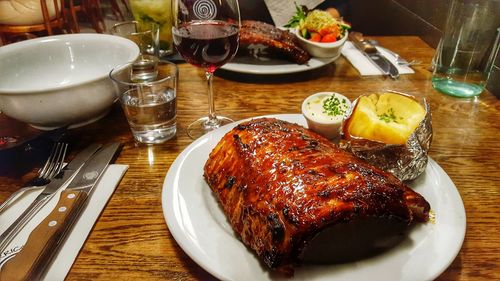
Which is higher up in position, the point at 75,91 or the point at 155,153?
the point at 75,91

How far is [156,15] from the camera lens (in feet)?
7.11

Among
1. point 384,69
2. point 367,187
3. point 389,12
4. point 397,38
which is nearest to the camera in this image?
point 367,187

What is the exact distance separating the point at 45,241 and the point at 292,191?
0.63 meters

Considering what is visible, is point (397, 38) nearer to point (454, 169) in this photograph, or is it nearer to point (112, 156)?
point (454, 169)

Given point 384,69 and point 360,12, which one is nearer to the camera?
point 384,69

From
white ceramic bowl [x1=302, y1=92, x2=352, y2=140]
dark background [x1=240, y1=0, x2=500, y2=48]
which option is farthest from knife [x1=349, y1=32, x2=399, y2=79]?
white ceramic bowl [x1=302, y1=92, x2=352, y2=140]

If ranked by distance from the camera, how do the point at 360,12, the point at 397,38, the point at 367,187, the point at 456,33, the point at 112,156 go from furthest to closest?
the point at 360,12 → the point at 397,38 → the point at 456,33 → the point at 112,156 → the point at 367,187

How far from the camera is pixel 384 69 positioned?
6.70ft

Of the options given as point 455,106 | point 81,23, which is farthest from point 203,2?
point 81,23

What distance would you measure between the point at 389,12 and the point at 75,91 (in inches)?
115

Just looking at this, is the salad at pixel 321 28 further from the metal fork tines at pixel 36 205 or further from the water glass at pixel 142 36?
the metal fork tines at pixel 36 205

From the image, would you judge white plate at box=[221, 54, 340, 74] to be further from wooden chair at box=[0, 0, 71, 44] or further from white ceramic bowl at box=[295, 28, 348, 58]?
wooden chair at box=[0, 0, 71, 44]

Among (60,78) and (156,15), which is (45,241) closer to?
(60,78)

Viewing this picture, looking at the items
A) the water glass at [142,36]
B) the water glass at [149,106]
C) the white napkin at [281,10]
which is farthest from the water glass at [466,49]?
the white napkin at [281,10]
